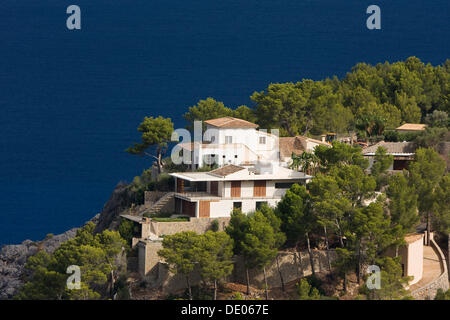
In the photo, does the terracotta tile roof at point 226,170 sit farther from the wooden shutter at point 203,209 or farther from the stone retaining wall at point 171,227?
the stone retaining wall at point 171,227

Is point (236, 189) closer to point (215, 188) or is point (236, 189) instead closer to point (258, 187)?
point (258, 187)

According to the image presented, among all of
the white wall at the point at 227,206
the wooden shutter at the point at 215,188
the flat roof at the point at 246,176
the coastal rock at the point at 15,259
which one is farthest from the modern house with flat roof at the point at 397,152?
the coastal rock at the point at 15,259

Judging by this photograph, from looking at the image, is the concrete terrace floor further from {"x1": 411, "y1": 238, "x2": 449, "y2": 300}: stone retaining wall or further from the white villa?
the white villa

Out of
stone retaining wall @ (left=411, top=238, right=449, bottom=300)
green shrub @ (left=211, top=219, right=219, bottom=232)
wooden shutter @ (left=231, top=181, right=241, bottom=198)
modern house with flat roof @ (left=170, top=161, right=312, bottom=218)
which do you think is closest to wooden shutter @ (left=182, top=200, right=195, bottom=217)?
modern house with flat roof @ (left=170, top=161, right=312, bottom=218)

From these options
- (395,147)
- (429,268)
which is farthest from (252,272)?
(395,147)

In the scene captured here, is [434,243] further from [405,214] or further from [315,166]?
[315,166]
